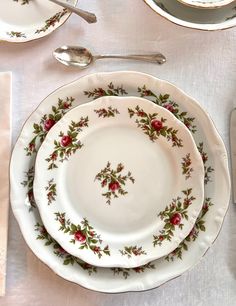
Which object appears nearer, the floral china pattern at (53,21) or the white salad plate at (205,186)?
the white salad plate at (205,186)

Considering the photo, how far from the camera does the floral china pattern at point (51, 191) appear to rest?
0.63 meters

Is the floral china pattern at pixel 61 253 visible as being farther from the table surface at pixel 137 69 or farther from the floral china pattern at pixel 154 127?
the floral china pattern at pixel 154 127

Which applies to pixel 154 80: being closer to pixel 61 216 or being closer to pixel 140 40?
pixel 140 40

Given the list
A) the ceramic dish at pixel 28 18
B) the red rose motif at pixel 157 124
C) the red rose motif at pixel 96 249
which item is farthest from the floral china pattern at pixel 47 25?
the red rose motif at pixel 96 249

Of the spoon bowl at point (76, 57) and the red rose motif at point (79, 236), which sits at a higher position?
the spoon bowl at point (76, 57)

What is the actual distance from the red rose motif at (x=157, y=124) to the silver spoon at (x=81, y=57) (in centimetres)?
10

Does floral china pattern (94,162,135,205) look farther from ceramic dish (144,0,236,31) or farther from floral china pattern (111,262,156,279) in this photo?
ceramic dish (144,0,236,31)

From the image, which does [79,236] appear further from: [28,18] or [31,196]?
[28,18]

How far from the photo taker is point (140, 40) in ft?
2.27

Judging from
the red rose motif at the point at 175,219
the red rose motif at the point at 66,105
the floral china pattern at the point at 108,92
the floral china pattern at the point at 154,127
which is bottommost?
the red rose motif at the point at 175,219

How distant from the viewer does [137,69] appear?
2.22 feet

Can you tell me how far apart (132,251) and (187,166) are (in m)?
0.13

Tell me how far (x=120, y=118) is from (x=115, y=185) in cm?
9

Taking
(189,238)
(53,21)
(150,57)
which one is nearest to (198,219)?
(189,238)
